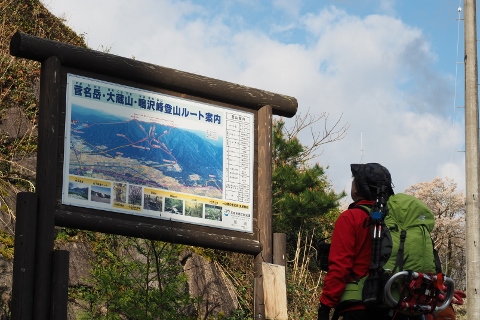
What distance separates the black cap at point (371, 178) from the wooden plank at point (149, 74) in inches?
96.2

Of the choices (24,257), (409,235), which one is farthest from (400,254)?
(24,257)

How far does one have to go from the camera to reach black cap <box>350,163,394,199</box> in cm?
567

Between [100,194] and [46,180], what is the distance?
19.3 inches

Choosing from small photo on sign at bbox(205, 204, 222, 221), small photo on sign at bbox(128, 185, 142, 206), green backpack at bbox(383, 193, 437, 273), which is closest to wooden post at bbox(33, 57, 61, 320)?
small photo on sign at bbox(128, 185, 142, 206)

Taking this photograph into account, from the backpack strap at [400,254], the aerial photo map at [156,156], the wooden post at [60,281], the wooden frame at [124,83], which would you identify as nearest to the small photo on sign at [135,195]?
the aerial photo map at [156,156]

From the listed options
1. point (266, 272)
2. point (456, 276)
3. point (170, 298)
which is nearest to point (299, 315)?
point (266, 272)

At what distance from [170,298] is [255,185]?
1.47m

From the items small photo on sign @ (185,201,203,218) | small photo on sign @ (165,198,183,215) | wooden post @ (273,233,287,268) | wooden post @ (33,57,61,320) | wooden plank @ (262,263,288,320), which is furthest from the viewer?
wooden post @ (273,233,287,268)

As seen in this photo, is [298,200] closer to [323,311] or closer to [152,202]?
[152,202]

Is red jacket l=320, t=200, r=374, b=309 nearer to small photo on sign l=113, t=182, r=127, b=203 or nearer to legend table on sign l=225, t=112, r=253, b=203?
small photo on sign l=113, t=182, r=127, b=203

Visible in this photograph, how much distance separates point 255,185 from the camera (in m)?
8.04

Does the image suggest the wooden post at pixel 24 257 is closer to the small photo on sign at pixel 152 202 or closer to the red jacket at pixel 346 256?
the small photo on sign at pixel 152 202

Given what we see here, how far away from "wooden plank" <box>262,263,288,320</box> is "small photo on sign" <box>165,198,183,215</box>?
1058 millimetres

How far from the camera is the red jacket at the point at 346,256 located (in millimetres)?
5344
